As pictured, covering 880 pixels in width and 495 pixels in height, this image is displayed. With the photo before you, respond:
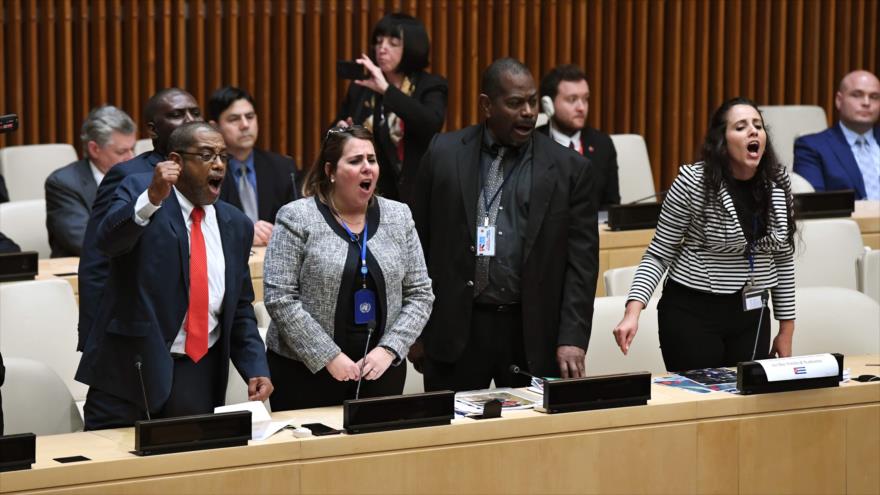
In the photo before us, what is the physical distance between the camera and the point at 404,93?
18.1ft

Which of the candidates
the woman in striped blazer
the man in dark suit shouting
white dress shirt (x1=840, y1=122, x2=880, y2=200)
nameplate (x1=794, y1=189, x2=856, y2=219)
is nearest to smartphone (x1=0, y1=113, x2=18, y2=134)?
the man in dark suit shouting

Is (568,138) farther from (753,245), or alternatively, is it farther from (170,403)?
(170,403)

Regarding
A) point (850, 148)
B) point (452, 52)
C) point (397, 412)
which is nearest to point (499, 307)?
point (397, 412)

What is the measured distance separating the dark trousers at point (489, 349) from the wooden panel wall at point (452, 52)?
3995 mm

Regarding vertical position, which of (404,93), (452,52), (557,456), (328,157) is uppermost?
(452,52)

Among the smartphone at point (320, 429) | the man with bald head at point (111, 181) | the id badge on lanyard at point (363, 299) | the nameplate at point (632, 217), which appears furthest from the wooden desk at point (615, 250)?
the smartphone at point (320, 429)

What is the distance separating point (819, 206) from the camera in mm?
5770

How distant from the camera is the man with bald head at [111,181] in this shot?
3.42m

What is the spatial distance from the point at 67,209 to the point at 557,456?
Result: 298cm

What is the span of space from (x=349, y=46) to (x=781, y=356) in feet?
14.0

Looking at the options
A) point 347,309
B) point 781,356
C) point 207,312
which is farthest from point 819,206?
point 207,312

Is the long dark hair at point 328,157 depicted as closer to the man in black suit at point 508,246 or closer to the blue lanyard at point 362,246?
the blue lanyard at point 362,246

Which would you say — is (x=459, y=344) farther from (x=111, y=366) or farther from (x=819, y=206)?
(x=819, y=206)

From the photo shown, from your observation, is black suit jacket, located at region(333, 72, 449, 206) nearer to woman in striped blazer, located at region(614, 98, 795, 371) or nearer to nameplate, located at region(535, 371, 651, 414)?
woman in striped blazer, located at region(614, 98, 795, 371)
